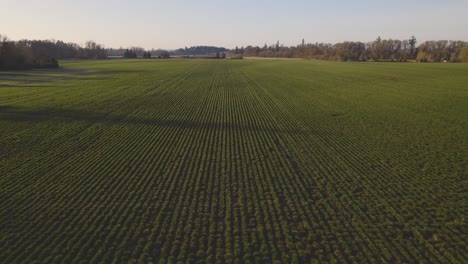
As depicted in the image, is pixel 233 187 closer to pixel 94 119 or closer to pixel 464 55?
pixel 94 119

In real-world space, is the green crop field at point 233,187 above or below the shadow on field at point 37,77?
below

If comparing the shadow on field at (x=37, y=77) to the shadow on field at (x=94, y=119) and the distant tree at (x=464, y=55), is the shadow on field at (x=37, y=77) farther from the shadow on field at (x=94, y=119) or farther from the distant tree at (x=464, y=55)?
the distant tree at (x=464, y=55)

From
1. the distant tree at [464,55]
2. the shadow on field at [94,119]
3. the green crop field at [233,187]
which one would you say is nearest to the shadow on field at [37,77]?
the shadow on field at [94,119]

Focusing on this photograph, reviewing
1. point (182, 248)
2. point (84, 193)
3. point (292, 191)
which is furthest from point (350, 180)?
point (84, 193)

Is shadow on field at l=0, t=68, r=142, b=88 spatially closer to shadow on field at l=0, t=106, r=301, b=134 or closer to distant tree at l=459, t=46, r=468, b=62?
shadow on field at l=0, t=106, r=301, b=134

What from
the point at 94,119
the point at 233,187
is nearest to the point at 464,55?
the point at 94,119

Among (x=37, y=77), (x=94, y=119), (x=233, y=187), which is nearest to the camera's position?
(x=233, y=187)

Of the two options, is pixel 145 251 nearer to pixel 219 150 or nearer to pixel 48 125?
pixel 219 150
